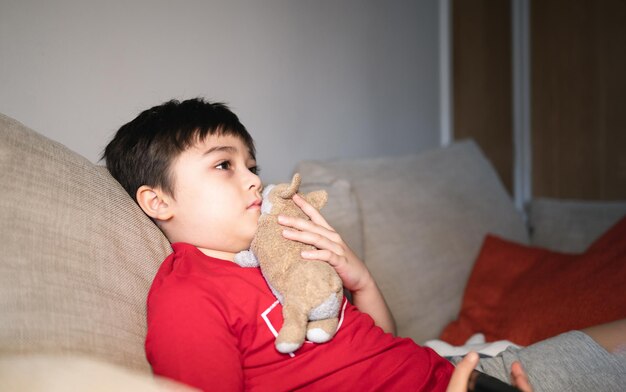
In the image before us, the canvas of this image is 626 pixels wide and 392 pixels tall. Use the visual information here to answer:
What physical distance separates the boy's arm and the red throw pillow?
1.52 feet

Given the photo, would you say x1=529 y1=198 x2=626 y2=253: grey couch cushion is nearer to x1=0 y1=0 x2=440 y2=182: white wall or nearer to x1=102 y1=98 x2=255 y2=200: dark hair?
x1=0 y1=0 x2=440 y2=182: white wall

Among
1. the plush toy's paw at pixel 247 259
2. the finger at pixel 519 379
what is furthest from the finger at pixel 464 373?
the plush toy's paw at pixel 247 259

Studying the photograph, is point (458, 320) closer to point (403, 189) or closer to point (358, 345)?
point (403, 189)

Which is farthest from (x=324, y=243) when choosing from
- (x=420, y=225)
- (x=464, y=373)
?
(x=420, y=225)

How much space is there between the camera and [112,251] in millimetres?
894

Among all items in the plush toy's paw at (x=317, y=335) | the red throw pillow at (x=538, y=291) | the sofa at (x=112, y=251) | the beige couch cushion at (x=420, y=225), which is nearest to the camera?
the sofa at (x=112, y=251)

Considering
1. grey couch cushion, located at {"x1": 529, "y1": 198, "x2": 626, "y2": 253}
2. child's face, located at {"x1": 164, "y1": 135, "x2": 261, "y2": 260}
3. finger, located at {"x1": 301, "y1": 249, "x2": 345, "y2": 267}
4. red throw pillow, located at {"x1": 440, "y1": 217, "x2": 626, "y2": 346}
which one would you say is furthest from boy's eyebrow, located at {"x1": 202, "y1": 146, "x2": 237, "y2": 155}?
grey couch cushion, located at {"x1": 529, "y1": 198, "x2": 626, "y2": 253}

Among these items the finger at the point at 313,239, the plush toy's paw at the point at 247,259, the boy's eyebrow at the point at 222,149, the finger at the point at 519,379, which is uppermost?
the boy's eyebrow at the point at 222,149

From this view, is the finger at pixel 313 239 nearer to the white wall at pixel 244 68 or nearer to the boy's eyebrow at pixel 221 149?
the boy's eyebrow at pixel 221 149

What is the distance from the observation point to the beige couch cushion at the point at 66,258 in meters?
0.74

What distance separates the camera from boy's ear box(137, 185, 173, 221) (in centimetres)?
102

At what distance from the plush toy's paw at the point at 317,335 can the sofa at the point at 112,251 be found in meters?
0.24

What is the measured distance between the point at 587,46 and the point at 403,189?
2147 mm

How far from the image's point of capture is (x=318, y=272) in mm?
842
